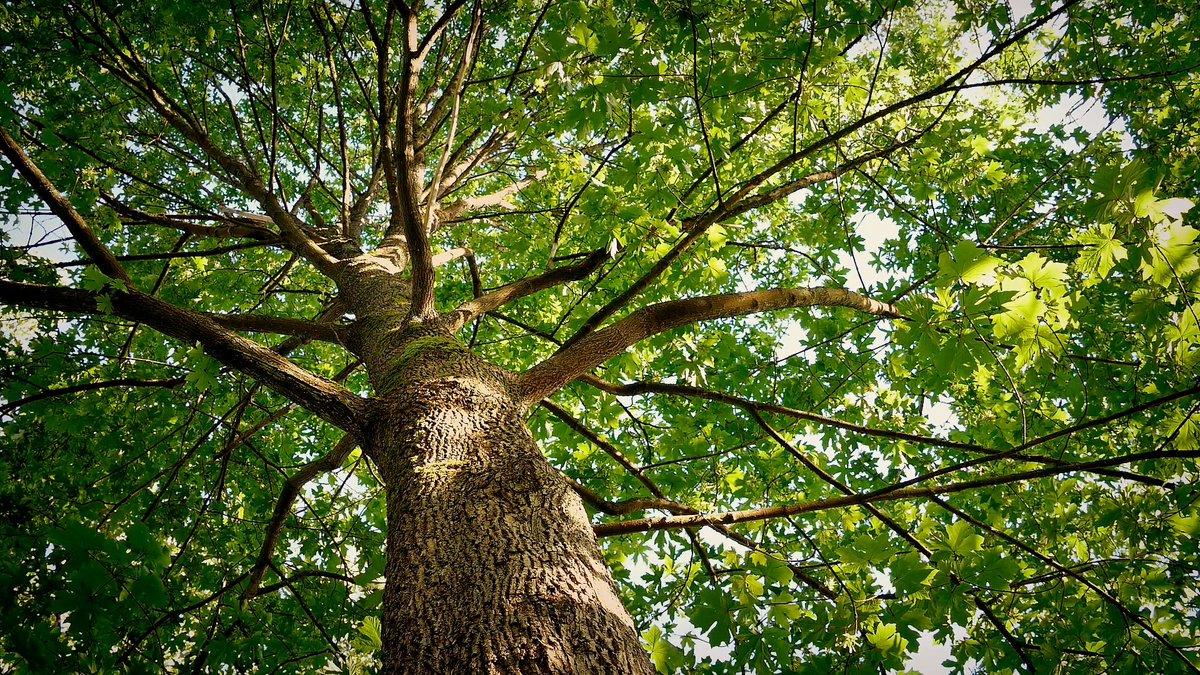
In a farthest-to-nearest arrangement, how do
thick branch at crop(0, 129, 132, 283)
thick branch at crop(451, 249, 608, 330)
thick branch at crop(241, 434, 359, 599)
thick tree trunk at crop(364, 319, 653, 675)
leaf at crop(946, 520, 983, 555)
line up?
thick branch at crop(451, 249, 608, 330)
thick branch at crop(241, 434, 359, 599)
thick branch at crop(0, 129, 132, 283)
leaf at crop(946, 520, 983, 555)
thick tree trunk at crop(364, 319, 653, 675)

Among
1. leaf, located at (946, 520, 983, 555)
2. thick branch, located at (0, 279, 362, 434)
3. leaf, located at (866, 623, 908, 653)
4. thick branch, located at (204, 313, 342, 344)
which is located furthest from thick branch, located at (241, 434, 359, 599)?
leaf, located at (946, 520, 983, 555)

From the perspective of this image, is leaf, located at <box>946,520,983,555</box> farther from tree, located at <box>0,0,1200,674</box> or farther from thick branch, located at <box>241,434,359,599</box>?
thick branch, located at <box>241,434,359,599</box>

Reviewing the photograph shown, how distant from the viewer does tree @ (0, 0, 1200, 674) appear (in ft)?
5.14

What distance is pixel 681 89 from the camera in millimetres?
2385

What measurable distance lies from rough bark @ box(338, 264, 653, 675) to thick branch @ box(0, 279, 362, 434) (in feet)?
0.57

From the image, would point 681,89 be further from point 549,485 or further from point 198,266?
point 198,266

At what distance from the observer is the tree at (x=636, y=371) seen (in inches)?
61.6

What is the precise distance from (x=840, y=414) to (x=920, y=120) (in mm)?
1914

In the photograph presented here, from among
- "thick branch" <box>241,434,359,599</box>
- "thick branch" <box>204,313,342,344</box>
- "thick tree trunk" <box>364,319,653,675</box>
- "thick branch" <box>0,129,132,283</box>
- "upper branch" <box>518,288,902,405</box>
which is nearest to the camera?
"thick tree trunk" <box>364,319,653,675</box>

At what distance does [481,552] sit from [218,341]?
1.61 meters

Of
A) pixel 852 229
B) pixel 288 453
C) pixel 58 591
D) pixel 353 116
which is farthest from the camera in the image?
pixel 353 116

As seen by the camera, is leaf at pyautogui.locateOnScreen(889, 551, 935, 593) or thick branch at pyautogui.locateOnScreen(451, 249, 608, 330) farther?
thick branch at pyautogui.locateOnScreen(451, 249, 608, 330)

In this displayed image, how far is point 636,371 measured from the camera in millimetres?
3914

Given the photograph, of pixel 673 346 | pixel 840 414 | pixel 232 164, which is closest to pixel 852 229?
pixel 840 414
